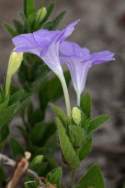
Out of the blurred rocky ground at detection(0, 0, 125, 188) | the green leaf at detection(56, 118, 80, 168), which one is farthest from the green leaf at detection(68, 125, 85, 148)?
the blurred rocky ground at detection(0, 0, 125, 188)

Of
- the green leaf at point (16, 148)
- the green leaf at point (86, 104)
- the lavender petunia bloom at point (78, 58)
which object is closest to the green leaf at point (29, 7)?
the lavender petunia bloom at point (78, 58)

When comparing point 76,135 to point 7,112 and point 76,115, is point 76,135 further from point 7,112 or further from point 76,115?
point 7,112

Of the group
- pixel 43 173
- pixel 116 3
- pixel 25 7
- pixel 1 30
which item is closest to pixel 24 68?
pixel 25 7

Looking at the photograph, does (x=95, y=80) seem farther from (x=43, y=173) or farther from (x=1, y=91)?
(x=1, y=91)

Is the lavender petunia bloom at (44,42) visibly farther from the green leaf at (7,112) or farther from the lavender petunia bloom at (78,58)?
the green leaf at (7,112)

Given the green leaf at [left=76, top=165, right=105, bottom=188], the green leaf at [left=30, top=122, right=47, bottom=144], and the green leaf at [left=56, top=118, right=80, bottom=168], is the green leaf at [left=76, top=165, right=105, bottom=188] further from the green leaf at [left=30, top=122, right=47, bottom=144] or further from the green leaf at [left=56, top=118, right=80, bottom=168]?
the green leaf at [left=30, top=122, right=47, bottom=144]
